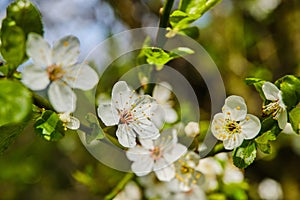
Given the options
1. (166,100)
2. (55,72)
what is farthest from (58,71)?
(166,100)

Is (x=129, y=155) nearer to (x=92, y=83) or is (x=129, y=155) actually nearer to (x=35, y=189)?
(x=92, y=83)

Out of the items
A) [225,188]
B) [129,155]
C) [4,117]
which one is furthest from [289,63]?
[4,117]

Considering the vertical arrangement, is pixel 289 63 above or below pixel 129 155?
below

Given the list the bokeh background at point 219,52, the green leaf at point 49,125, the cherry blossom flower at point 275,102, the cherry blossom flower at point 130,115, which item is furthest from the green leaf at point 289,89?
the bokeh background at point 219,52

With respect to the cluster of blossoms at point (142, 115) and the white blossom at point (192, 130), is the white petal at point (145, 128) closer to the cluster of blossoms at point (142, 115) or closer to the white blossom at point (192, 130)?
the cluster of blossoms at point (142, 115)

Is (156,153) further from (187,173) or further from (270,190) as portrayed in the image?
(270,190)

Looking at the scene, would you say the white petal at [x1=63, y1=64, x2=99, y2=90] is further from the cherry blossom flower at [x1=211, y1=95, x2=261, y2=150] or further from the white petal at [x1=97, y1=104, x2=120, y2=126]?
the cherry blossom flower at [x1=211, y1=95, x2=261, y2=150]
